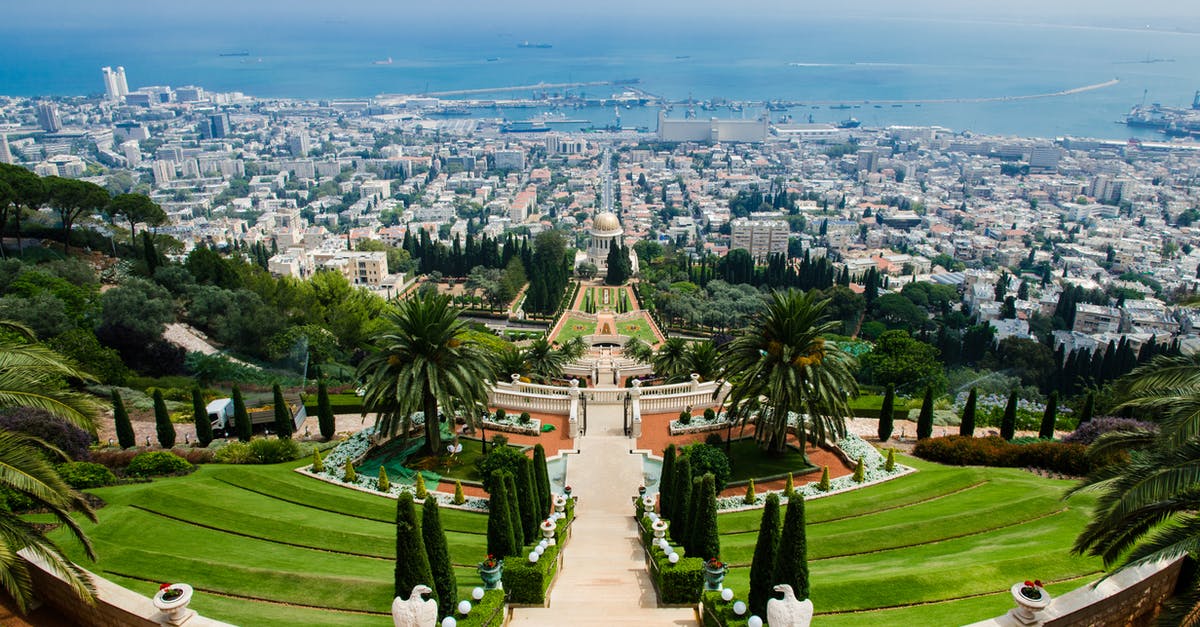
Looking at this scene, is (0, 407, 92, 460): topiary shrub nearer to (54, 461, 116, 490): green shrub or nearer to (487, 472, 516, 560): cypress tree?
(54, 461, 116, 490): green shrub

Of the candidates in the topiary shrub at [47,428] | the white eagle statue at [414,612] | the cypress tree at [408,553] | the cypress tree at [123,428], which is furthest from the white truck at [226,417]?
the white eagle statue at [414,612]

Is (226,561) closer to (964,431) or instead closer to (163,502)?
(163,502)

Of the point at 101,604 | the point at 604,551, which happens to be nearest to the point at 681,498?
the point at 604,551

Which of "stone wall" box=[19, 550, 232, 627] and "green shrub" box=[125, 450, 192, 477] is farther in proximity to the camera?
"green shrub" box=[125, 450, 192, 477]

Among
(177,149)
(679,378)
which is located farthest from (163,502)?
(177,149)

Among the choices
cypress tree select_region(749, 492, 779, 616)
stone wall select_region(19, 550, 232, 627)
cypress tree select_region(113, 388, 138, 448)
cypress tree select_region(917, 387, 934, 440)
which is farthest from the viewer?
cypress tree select_region(917, 387, 934, 440)

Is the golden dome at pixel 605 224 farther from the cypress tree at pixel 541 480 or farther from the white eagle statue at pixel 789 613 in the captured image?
the white eagle statue at pixel 789 613

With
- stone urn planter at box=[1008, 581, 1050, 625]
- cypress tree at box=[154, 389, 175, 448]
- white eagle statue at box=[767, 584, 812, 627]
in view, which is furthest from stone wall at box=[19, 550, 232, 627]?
cypress tree at box=[154, 389, 175, 448]
